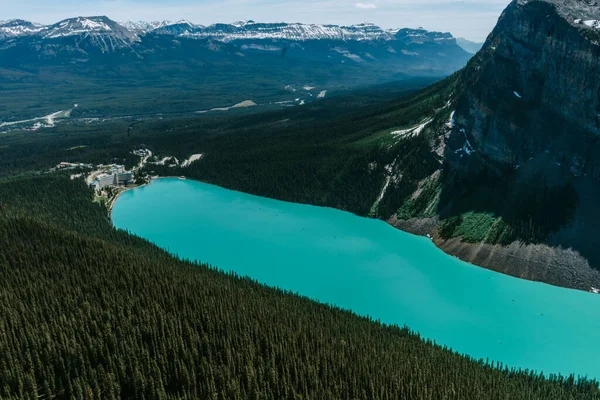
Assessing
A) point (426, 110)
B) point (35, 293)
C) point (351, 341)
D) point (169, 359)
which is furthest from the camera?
point (426, 110)

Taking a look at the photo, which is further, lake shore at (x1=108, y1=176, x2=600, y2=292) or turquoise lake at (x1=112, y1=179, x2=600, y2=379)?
lake shore at (x1=108, y1=176, x2=600, y2=292)

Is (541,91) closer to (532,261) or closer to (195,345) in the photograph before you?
(532,261)

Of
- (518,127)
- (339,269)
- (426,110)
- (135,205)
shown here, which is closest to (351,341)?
(339,269)

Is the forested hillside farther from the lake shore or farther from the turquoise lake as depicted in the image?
the lake shore

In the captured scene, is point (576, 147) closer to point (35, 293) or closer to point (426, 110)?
point (426, 110)

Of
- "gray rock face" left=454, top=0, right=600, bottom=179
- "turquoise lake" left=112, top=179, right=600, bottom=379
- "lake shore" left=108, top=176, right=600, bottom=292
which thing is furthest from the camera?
"gray rock face" left=454, top=0, right=600, bottom=179

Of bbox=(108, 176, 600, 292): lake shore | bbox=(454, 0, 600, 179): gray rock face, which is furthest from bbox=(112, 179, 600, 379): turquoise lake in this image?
bbox=(454, 0, 600, 179): gray rock face
